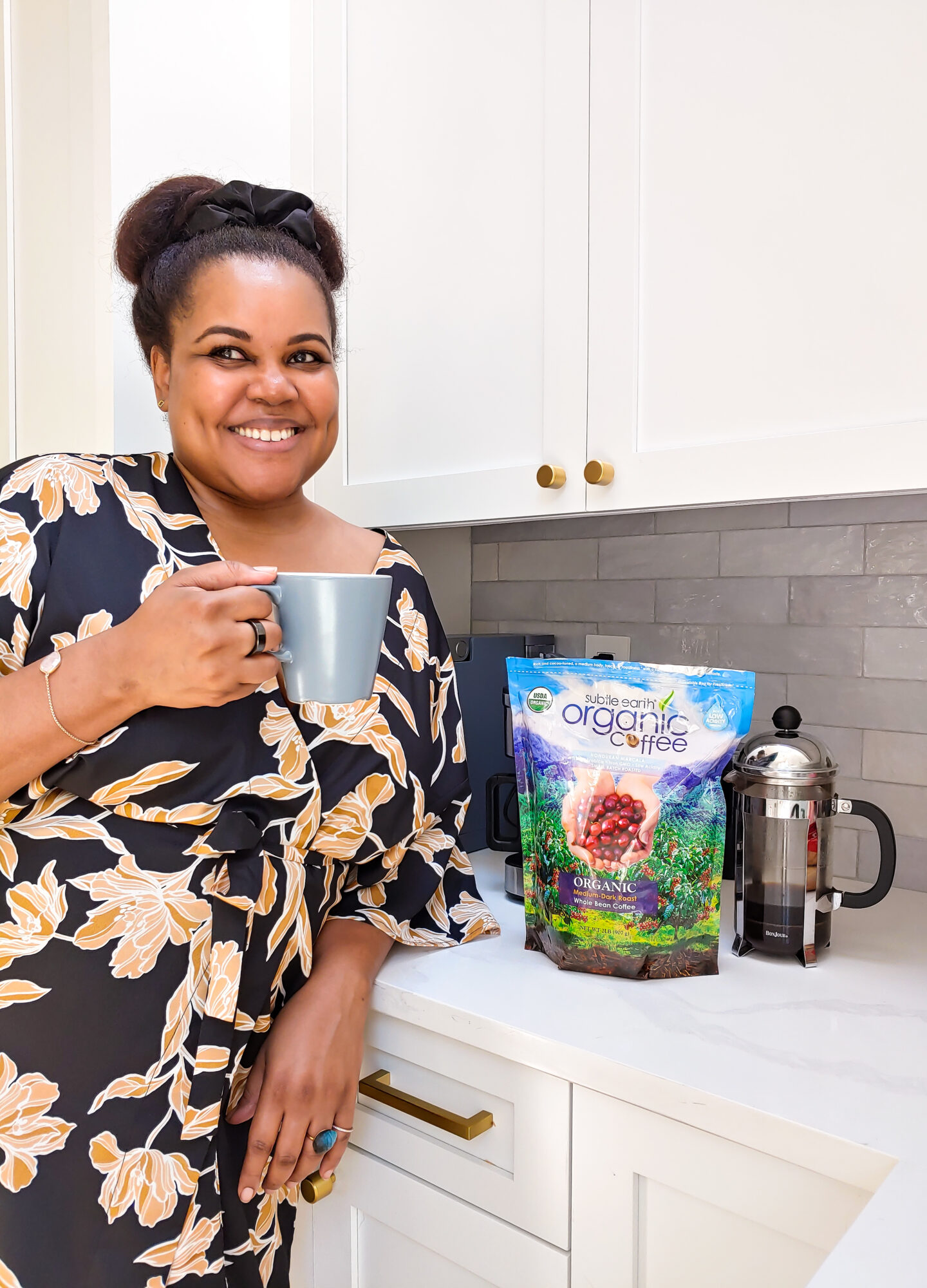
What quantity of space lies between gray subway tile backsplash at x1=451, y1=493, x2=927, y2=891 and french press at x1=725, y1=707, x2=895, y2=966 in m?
0.32

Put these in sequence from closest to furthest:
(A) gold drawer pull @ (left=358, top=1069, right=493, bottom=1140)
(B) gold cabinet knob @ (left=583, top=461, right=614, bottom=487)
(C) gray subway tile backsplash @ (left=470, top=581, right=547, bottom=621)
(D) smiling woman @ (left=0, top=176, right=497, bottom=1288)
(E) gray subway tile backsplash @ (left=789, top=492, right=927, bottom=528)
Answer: (D) smiling woman @ (left=0, top=176, right=497, bottom=1288) → (A) gold drawer pull @ (left=358, top=1069, right=493, bottom=1140) → (B) gold cabinet knob @ (left=583, top=461, right=614, bottom=487) → (E) gray subway tile backsplash @ (left=789, top=492, right=927, bottom=528) → (C) gray subway tile backsplash @ (left=470, top=581, right=547, bottom=621)

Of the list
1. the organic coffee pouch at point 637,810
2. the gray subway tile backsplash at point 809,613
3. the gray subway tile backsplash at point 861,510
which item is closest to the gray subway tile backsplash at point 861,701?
the gray subway tile backsplash at point 809,613

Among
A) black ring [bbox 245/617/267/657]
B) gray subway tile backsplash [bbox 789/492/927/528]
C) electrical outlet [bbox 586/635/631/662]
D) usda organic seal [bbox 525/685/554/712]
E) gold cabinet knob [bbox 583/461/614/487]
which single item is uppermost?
gold cabinet knob [bbox 583/461/614/487]

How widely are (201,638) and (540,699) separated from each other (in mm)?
407

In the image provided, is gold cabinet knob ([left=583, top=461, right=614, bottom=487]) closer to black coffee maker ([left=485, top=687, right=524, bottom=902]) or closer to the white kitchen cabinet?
the white kitchen cabinet

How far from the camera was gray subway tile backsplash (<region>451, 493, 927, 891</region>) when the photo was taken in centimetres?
124

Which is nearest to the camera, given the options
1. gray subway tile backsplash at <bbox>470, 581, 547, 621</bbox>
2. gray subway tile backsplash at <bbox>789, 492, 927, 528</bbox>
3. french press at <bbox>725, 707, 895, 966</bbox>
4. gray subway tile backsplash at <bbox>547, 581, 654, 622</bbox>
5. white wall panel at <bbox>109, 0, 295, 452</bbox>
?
french press at <bbox>725, 707, 895, 966</bbox>

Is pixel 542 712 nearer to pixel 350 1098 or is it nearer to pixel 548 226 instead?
pixel 350 1098

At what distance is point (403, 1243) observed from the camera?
0.96m

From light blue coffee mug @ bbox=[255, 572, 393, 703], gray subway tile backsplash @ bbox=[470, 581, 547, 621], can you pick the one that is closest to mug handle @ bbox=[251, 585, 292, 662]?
light blue coffee mug @ bbox=[255, 572, 393, 703]

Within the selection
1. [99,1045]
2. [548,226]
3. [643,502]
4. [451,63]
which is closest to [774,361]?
[643,502]

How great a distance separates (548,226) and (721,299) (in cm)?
27

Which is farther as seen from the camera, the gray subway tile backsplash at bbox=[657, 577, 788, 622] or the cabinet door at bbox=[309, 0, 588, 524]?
the gray subway tile backsplash at bbox=[657, 577, 788, 622]

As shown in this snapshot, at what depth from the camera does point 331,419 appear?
99 centimetres
